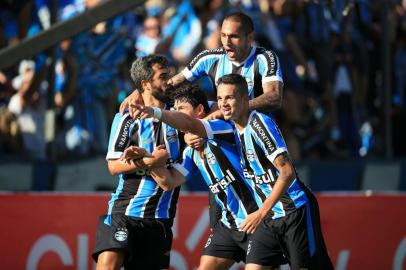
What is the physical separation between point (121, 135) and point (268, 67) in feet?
4.19

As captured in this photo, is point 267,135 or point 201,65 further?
point 201,65

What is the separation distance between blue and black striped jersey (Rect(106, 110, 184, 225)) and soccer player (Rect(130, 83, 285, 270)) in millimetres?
201

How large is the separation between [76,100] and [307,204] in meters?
4.77

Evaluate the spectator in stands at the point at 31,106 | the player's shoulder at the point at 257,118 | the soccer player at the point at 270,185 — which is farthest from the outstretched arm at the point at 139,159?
the spectator in stands at the point at 31,106

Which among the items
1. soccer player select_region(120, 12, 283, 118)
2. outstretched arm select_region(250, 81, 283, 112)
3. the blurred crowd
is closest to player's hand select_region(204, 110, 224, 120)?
soccer player select_region(120, 12, 283, 118)

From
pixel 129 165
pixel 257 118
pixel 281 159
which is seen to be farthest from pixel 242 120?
pixel 129 165

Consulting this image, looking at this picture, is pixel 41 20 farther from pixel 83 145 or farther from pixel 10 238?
pixel 10 238

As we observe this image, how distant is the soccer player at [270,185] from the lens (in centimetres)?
752

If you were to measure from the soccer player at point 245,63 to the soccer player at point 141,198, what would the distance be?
0.19 m

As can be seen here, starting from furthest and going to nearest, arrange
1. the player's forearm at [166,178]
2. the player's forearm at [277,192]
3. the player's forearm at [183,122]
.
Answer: the player's forearm at [166,178] → the player's forearm at [277,192] → the player's forearm at [183,122]

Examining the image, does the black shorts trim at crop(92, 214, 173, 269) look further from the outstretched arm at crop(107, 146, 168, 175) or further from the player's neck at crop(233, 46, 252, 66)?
the player's neck at crop(233, 46, 252, 66)

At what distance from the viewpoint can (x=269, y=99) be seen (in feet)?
25.8

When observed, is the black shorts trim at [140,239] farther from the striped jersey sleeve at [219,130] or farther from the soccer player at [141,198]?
the striped jersey sleeve at [219,130]

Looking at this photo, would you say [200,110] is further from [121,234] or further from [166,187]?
[121,234]
